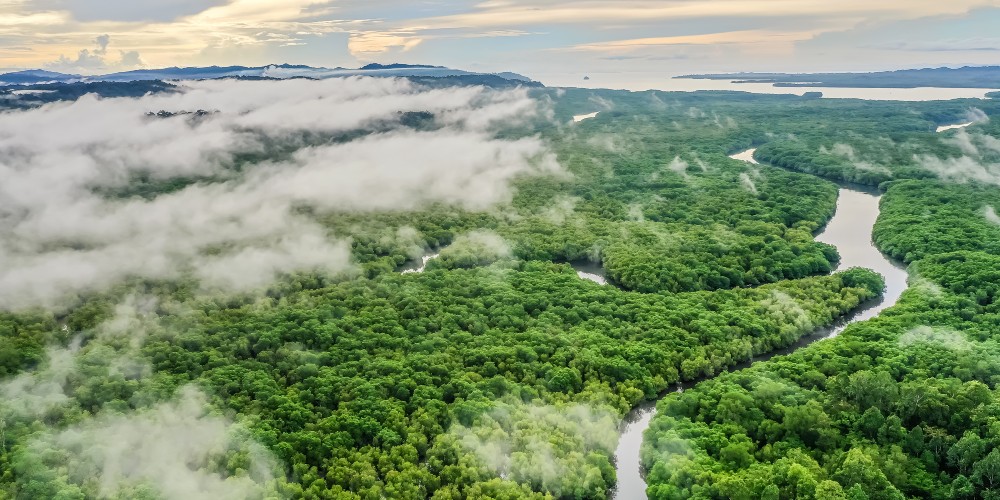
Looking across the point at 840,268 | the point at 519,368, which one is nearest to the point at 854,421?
the point at 519,368

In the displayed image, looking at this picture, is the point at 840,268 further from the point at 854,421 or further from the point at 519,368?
the point at 519,368

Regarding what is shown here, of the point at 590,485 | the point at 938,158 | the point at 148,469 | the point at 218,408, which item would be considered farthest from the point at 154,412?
the point at 938,158

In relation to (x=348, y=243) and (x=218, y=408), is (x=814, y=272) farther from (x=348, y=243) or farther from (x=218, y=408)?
(x=218, y=408)

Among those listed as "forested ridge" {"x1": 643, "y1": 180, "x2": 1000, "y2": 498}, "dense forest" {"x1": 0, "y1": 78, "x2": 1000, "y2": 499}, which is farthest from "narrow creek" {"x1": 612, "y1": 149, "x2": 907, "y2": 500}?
"forested ridge" {"x1": 643, "y1": 180, "x2": 1000, "y2": 498}

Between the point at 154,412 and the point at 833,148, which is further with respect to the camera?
the point at 833,148

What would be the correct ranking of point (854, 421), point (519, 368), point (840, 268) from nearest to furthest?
1. point (854, 421)
2. point (519, 368)
3. point (840, 268)

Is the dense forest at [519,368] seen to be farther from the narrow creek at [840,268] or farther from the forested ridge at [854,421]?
the narrow creek at [840,268]

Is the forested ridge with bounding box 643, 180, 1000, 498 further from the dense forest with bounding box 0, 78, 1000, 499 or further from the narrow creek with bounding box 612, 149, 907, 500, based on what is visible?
the narrow creek with bounding box 612, 149, 907, 500
